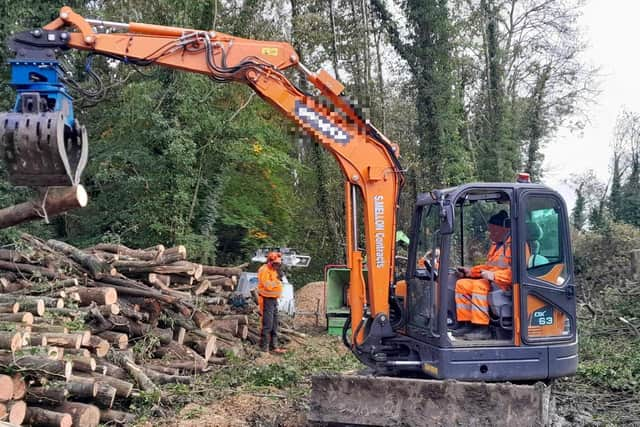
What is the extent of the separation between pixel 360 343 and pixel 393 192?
4.97ft

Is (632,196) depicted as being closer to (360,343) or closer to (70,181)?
(360,343)

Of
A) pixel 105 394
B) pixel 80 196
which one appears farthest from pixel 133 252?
pixel 80 196

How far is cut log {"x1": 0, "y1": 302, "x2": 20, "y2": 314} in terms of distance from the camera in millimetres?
6934

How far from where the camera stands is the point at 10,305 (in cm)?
700

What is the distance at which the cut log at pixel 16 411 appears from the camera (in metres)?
5.59

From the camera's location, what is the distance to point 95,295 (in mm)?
8094

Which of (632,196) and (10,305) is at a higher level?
(632,196)

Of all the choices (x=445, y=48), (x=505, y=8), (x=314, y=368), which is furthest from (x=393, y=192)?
(x=505, y=8)

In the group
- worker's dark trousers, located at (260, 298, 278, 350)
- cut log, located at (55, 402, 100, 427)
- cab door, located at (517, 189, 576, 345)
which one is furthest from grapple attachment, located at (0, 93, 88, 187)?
worker's dark trousers, located at (260, 298, 278, 350)

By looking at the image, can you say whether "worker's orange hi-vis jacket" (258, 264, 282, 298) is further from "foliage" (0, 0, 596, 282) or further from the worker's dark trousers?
"foliage" (0, 0, 596, 282)

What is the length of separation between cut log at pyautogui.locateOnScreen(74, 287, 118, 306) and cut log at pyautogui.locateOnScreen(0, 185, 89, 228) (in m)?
2.15

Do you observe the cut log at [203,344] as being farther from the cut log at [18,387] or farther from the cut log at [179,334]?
the cut log at [18,387]

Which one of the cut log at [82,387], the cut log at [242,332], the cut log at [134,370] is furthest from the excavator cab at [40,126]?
the cut log at [242,332]

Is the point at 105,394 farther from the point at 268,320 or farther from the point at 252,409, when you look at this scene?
the point at 268,320
